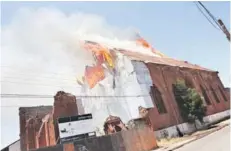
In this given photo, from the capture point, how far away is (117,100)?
3089 centimetres

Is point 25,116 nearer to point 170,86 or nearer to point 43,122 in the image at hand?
point 43,122

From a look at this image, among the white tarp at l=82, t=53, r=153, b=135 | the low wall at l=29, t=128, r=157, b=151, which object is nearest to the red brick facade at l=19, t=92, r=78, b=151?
the white tarp at l=82, t=53, r=153, b=135

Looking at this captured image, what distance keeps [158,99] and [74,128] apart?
10451 mm

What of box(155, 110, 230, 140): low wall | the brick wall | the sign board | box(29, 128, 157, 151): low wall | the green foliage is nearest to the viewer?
box(29, 128, 157, 151): low wall

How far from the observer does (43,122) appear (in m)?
27.7

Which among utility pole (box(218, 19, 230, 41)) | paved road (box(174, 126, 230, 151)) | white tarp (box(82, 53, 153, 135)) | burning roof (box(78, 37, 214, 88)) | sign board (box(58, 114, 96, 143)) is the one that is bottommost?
paved road (box(174, 126, 230, 151))

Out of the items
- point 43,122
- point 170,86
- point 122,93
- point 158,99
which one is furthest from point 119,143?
point 170,86

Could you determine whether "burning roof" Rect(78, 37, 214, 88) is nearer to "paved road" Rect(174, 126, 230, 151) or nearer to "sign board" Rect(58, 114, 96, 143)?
"sign board" Rect(58, 114, 96, 143)

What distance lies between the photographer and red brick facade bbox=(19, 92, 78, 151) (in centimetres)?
2614

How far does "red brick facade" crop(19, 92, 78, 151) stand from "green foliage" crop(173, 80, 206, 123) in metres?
13.0

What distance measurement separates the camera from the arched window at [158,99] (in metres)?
27.3

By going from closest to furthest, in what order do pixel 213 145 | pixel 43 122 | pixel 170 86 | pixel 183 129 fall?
pixel 213 145 → pixel 43 122 → pixel 183 129 → pixel 170 86

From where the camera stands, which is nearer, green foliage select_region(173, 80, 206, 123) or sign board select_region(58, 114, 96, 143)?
sign board select_region(58, 114, 96, 143)

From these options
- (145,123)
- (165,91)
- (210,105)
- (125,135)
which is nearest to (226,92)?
(210,105)
